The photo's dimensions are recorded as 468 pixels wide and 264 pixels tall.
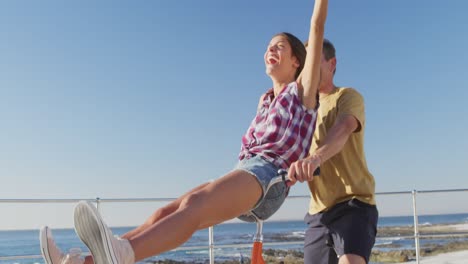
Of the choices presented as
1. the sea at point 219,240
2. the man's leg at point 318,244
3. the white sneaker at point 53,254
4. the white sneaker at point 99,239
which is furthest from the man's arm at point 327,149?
the sea at point 219,240

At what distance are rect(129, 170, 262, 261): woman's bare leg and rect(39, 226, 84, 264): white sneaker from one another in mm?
172

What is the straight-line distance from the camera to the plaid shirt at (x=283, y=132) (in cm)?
172

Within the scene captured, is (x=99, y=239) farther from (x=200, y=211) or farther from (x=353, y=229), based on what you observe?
(x=353, y=229)

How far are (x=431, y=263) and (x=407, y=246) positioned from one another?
15.3 metres

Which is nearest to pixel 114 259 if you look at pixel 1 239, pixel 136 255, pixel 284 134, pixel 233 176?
pixel 136 255

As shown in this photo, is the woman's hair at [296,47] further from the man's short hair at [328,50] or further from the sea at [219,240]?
the sea at [219,240]

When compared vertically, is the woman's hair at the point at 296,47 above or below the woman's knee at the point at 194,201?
above

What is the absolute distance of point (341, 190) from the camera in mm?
2043

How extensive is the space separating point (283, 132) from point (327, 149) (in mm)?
160

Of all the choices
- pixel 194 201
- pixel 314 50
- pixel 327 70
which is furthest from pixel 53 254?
pixel 327 70

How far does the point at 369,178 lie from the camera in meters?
2.06

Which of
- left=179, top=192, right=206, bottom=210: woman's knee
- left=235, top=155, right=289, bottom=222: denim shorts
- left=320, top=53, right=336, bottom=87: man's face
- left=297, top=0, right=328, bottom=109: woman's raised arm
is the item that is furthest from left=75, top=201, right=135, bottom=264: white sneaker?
left=320, top=53, right=336, bottom=87: man's face

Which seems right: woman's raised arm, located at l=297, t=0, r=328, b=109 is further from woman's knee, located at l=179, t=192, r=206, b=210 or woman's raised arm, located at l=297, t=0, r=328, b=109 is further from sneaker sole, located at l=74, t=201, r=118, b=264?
sneaker sole, located at l=74, t=201, r=118, b=264

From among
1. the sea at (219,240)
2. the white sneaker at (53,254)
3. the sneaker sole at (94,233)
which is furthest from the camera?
the sea at (219,240)
